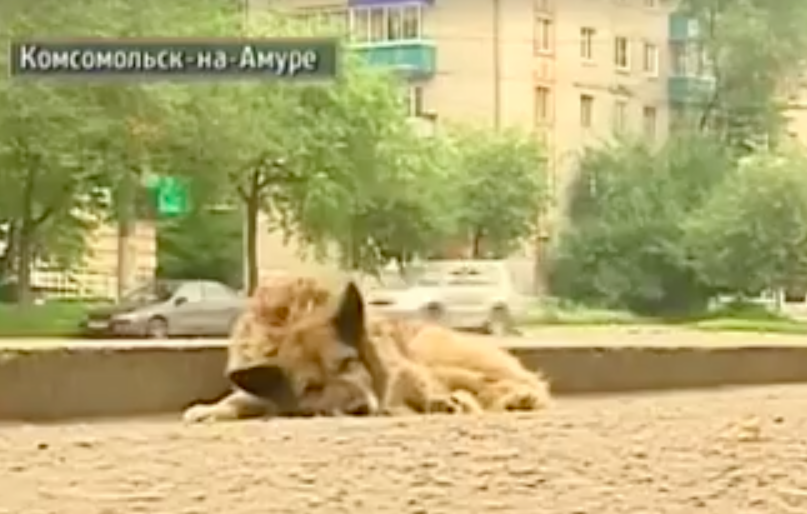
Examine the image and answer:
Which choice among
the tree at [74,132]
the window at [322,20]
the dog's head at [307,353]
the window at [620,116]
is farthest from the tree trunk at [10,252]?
the dog's head at [307,353]

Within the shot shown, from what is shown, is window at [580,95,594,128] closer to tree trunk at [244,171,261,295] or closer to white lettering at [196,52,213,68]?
tree trunk at [244,171,261,295]

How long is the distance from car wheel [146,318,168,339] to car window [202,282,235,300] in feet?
0.26

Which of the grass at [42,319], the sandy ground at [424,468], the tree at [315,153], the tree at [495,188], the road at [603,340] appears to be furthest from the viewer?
the tree at [495,188]

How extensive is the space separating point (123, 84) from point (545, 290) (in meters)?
0.89

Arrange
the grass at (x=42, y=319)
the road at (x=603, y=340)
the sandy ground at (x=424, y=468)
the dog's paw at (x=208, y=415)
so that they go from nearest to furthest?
the sandy ground at (x=424, y=468) → the dog's paw at (x=208, y=415) → the road at (x=603, y=340) → the grass at (x=42, y=319)

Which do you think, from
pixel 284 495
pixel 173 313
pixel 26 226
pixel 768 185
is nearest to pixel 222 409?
pixel 284 495

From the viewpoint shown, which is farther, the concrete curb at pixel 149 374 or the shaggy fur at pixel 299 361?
the concrete curb at pixel 149 374

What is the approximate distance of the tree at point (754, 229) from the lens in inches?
127

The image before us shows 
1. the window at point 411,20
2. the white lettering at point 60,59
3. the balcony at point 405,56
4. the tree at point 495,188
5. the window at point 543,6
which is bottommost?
the tree at point 495,188

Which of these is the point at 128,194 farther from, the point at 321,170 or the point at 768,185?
the point at 768,185

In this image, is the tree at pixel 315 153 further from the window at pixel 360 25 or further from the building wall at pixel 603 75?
the building wall at pixel 603 75

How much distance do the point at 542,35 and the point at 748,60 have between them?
37 cm

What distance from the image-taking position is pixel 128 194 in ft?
10.2

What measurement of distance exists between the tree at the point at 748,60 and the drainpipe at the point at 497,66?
33 cm
